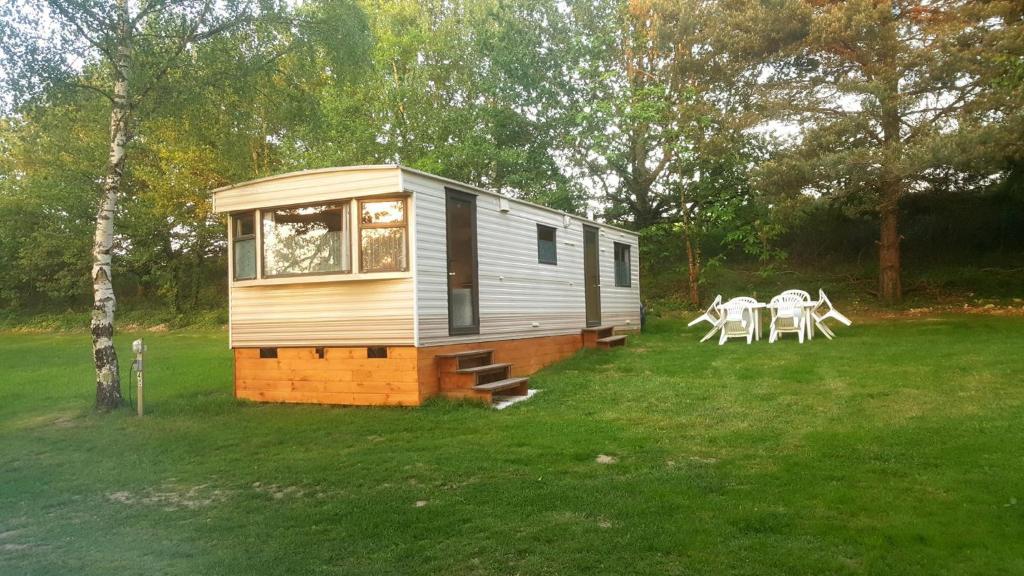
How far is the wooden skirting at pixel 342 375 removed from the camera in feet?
24.1

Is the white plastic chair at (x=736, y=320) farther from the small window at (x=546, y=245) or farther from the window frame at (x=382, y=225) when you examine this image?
the window frame at (x=382, y=225)

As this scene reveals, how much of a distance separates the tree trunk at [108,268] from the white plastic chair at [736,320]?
8958 millimetres

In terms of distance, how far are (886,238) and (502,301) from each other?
9497mm

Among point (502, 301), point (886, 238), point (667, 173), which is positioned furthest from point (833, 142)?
point (502, 301)

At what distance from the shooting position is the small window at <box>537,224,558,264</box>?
1010cm

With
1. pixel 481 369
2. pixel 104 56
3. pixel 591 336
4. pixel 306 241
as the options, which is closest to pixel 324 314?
pixel 306 241

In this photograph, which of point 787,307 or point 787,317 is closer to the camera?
point 787,307

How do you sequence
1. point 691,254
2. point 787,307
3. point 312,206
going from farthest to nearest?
point 691,254
point 787,307
point 312,206

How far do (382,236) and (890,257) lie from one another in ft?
38.0

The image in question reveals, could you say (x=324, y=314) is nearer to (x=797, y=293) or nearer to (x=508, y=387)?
(x=508, y=387)

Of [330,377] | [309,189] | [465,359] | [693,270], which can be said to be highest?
[309,189]

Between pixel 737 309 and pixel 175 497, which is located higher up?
pixel 737 309

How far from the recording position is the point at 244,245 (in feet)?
27.1

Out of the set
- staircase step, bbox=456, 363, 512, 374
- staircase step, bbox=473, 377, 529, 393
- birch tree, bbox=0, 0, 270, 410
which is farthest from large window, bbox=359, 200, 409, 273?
birch tree, bbox=0, 0, 270, 410
